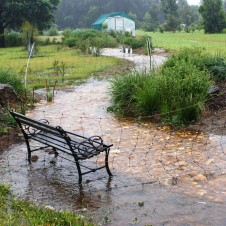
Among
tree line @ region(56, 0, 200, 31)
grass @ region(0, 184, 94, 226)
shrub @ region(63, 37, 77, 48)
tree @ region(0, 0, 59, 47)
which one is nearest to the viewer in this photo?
grass @ region(0, 184, 94, 226)

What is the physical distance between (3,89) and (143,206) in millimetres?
7181

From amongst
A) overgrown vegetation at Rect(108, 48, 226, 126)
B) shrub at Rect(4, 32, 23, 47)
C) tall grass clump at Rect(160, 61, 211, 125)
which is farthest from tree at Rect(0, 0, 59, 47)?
tall grass clump at Rect(160, 61, 211, 125)

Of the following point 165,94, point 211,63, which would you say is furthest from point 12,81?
point 211,63

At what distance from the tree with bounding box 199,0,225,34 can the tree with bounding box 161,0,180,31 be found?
1424cm

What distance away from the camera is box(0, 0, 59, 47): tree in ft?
159

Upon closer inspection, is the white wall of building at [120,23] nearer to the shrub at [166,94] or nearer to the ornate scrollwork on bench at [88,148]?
the shrub at [166,94]

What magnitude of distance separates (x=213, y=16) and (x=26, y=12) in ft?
85.5

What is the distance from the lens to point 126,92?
1085 cm

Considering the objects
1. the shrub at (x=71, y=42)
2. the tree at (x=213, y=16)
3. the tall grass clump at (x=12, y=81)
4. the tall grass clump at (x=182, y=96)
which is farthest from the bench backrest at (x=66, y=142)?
the tree at (x=213, y=16)

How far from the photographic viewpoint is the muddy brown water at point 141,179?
16.0ft

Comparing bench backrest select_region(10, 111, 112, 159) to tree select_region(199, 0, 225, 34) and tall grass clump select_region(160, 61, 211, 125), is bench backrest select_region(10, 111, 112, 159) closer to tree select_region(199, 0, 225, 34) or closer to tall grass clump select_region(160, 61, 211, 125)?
tall grass clump select_region(160, 61, 211, 125)

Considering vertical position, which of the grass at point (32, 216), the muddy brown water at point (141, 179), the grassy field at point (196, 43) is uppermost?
the grassy field at point (196, 43)

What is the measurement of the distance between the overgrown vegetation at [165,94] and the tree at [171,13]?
63.1 metres

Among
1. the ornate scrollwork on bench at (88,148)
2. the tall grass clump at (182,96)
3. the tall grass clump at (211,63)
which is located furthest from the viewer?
the tall grass clump at (211,63)
